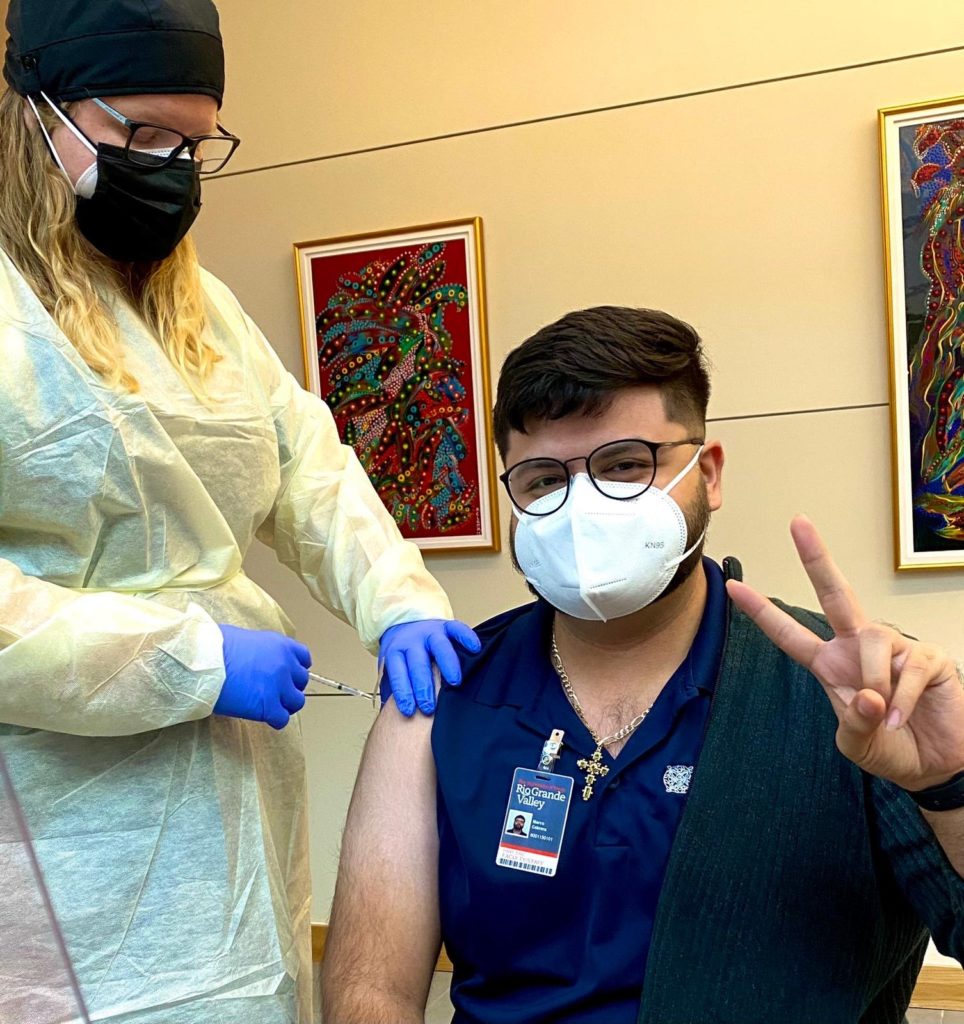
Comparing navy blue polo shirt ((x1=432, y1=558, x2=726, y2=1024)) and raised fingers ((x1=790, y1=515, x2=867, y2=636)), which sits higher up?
raised fingers ((x1=790, y1=515, x2=867, y2=636))

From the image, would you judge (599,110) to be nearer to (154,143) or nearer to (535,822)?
(154,143)

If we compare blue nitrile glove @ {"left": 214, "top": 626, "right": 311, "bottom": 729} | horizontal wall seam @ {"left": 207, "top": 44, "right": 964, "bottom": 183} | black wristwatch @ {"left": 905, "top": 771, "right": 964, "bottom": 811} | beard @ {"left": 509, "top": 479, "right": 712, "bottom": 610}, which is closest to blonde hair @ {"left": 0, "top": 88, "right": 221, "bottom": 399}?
blue nitrile glove @ {"left": 214, "top": 626, "right": 311, "bottom": 729}

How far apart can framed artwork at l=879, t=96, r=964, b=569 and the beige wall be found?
0.06 m

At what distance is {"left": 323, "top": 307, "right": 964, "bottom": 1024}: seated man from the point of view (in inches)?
45.6

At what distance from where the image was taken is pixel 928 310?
2.68 metres

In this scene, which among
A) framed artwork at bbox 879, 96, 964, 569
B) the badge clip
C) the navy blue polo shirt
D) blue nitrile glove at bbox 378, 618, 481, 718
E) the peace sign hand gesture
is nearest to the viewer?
the peace sign hand gesture

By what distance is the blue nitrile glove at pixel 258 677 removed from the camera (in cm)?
136

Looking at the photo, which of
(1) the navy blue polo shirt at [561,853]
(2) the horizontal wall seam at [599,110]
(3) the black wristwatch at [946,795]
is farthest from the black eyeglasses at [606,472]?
(2) the horizontal wall seam at [599,110]

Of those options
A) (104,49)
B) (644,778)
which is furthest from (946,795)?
(104,49)

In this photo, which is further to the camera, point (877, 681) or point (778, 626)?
point (778, 626)

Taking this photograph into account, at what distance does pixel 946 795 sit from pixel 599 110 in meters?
2.35

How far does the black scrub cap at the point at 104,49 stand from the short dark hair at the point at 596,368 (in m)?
0.60

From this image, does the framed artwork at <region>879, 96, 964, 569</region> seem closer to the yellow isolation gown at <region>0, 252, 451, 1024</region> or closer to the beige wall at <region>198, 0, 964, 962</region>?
the beige wall at <region>198, 0, 964, 962</region>

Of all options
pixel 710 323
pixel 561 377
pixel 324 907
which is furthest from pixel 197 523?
pixel 324 907
